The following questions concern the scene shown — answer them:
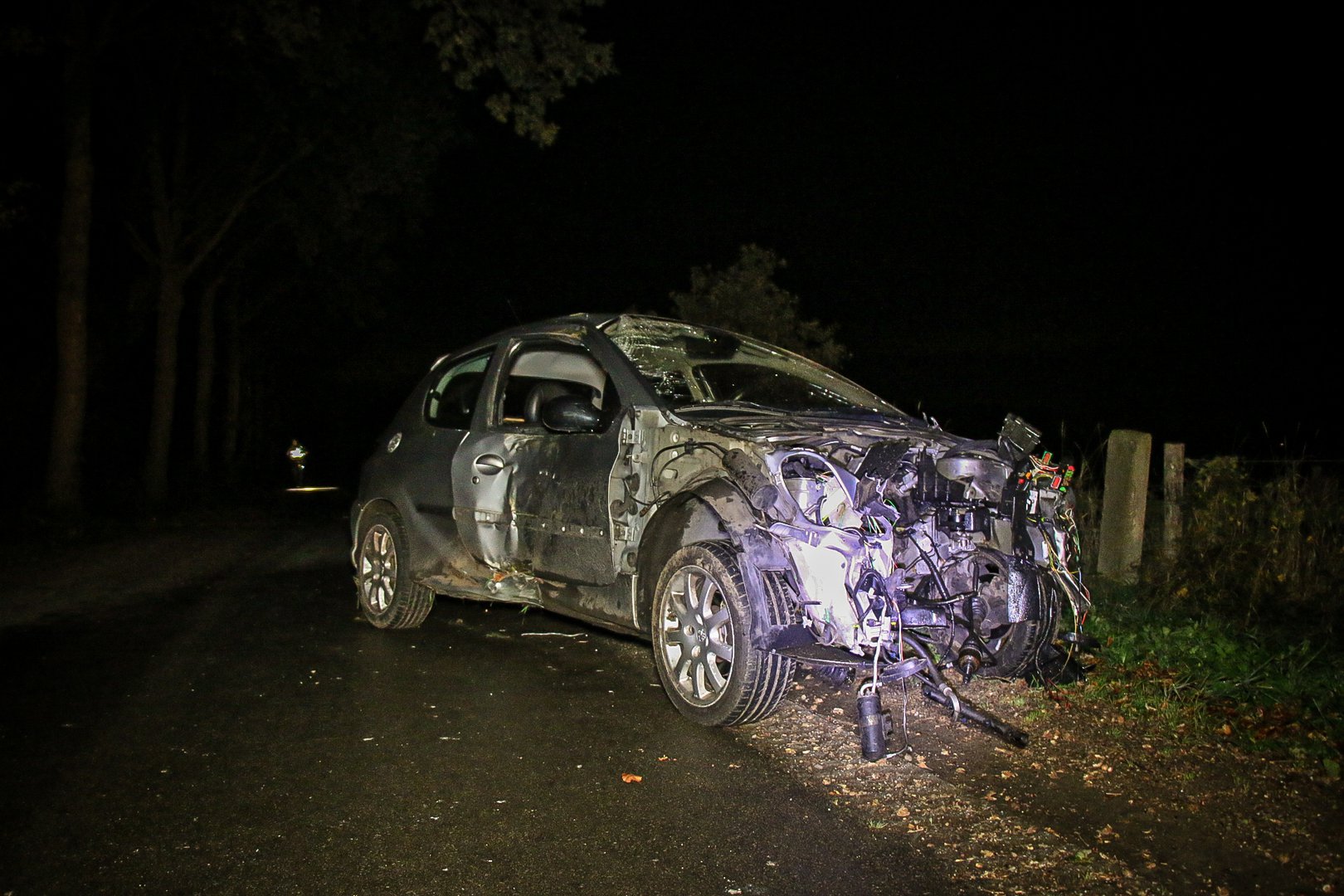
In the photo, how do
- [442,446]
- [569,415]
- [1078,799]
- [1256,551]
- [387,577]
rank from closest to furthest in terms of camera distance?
[1078,799], [569,415], [442,446], [1256,551], [387,577]

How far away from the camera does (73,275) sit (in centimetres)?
1566

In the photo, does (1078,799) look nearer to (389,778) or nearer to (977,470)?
(977,470)

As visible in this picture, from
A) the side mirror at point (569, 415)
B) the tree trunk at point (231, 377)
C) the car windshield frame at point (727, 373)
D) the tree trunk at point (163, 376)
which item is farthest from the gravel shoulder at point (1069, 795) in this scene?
the tree trunk at point (231, 377)

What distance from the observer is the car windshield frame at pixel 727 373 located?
6164mm

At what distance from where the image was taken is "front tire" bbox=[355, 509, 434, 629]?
7.23 meters

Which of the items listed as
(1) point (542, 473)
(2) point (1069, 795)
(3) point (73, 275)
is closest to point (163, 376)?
(3) point (73, 275)

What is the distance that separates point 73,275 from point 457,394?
36.9 feet

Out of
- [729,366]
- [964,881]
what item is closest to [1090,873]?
[964,881]

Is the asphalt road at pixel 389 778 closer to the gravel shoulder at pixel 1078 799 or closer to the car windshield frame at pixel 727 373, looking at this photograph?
the gravel shoulder at pixel 1078 799

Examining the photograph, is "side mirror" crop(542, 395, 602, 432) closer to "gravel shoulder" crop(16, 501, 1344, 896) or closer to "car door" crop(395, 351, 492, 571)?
"car door" crop(395, 351, 492, 571)

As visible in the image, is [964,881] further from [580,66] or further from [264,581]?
[580,66]

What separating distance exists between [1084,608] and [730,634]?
1.71 metres

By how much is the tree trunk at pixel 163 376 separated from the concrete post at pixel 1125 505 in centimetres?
1691

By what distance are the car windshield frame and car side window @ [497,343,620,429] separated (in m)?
0.31
